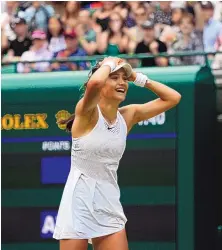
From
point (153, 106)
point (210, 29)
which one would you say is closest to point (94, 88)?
point (153, 106)

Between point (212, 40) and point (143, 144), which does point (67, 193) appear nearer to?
point (143, 144)

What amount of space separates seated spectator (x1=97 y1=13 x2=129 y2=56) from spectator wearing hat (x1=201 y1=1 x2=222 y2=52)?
30.9 inches

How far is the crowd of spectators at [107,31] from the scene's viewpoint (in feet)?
29.5

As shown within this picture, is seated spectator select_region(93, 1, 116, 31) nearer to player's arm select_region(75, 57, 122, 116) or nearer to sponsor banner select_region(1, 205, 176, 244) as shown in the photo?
sponsor banner select_region(1, 205, 176, 244)

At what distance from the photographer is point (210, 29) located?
30.4 feet

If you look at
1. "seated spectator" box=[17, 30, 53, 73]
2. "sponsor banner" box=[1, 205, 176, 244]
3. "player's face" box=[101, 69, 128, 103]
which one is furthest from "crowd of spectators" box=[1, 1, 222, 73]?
Result: "player's face" box=[101, 69, 128, 103]

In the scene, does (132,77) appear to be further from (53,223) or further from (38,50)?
(38,50)

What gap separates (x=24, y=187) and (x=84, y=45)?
2083 mm

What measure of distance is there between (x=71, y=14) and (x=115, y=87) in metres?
4.80

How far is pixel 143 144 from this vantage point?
302 inches

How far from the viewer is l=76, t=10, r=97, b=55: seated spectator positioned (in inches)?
371

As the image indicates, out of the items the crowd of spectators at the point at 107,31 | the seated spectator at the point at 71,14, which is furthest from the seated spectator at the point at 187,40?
the seated spectator at the point at 71,14

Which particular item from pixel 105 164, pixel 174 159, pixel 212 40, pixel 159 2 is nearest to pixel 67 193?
pixel 105 164

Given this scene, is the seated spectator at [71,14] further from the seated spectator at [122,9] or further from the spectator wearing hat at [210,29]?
the spectator wearing hat at [210,29]
